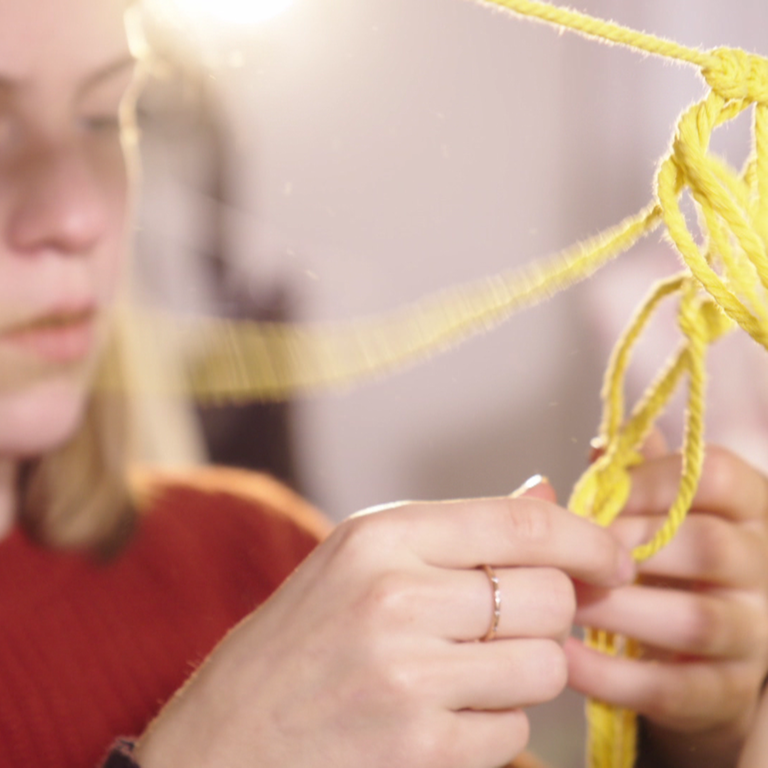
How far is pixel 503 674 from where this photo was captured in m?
0.31

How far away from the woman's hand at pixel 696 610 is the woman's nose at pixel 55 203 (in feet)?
1.14

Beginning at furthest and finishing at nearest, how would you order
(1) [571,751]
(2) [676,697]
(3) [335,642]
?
(1) [571,751] < (2) [676,697] < (3) [335,642]

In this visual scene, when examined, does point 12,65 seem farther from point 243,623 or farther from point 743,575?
point 743,575

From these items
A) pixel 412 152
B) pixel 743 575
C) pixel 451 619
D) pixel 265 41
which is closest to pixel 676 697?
pixel 743 575

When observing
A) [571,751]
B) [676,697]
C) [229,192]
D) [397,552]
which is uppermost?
[229,192]

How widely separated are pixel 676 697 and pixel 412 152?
12.9 inches

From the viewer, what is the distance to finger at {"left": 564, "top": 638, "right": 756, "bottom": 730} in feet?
1.33

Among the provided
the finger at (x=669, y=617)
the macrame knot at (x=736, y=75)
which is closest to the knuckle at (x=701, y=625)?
the finger at (x=669, y=617)

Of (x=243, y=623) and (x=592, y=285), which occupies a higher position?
A: (x=592, y=285)

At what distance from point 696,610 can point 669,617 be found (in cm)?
1

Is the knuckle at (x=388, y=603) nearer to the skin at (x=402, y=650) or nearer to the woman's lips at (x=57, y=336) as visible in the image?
the skin at (x=402, y=650)

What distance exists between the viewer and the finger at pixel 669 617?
1.29 feet

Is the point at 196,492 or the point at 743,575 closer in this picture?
the point at 743,575

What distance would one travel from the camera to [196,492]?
2.25 feet
